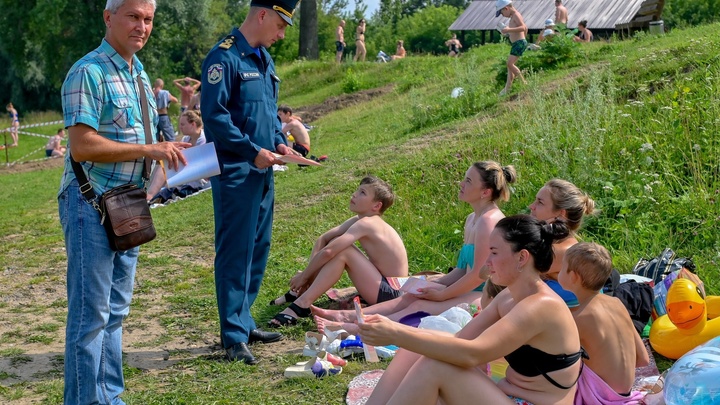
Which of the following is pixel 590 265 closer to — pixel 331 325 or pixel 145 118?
pixel 331 325

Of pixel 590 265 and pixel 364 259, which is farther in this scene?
pixel 364 259

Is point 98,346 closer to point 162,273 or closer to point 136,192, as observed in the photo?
point 136,192

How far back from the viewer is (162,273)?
819cm

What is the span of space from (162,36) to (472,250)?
35.5 m

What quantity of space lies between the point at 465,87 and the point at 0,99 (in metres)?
36.8

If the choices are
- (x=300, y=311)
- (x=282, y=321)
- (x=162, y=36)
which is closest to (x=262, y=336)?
(x=282, y=321)

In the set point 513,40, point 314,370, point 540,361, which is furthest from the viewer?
point 513,40

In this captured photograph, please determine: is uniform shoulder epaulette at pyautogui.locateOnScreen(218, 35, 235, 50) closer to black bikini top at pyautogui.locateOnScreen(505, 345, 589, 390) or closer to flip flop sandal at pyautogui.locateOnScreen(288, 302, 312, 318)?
flip flop sandal at pyautogui.locateOnScreen(288, 302, 312, 318)

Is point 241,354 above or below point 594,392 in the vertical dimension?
below

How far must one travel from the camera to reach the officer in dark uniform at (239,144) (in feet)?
17.5

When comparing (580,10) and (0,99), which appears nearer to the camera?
(580,10)

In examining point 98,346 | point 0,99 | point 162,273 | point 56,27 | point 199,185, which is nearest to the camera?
point 98,346

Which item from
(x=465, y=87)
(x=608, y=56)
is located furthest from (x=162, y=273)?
(x=608, y=56)

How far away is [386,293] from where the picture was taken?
6.28 meters
